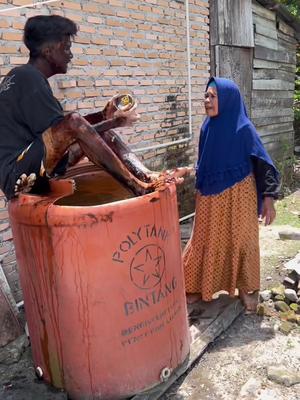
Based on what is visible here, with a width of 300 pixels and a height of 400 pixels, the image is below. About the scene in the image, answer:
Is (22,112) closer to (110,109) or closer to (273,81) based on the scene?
(110,109)

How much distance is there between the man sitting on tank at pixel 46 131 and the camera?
216cm

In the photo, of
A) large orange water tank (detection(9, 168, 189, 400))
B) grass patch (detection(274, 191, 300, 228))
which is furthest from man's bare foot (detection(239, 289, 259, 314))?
grass patch (detection(274, 191, 300, 228))

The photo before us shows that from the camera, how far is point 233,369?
277cm

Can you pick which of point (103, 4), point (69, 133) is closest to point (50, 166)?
point (69, 133)

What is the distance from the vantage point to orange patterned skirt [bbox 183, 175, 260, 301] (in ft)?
10.9

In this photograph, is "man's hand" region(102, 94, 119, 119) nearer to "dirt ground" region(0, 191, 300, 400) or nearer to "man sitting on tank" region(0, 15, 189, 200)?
"man sitting on tank" region(0, 15, 189, 200)

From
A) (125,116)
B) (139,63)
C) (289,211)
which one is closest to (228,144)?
(125,116)

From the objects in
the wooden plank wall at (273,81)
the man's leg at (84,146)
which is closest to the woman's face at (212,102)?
the man's leg at (84,146)

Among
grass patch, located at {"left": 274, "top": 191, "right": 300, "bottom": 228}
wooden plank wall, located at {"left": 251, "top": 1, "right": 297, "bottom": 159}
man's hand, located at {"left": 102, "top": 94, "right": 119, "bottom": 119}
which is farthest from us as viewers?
wooden plank wall, located at {"left": 251, "top": 1, "right": 297, "bottom": 159}

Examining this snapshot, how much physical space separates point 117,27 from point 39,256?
3.00m

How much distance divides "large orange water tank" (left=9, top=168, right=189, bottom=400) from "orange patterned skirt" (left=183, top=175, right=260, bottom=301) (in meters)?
0.94

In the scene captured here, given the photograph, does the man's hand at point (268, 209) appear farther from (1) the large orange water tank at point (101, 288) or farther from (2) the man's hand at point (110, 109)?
(2) the man's hand at point (110, 109)

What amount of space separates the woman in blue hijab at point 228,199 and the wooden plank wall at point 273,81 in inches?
177

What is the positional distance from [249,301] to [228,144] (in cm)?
122
